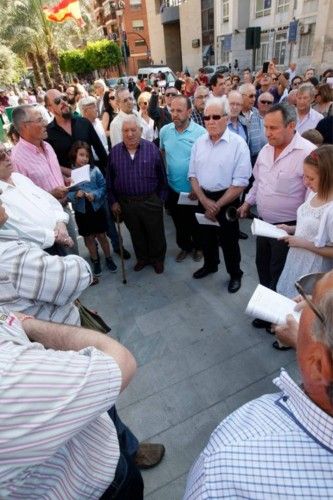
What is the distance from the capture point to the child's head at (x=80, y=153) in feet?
11.9

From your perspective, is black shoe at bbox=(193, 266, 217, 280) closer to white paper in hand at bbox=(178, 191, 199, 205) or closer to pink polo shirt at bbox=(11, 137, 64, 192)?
white paper in hand at bbox=(178, 191, 199, 205)

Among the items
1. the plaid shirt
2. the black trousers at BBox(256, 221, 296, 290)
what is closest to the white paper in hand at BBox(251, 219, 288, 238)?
the black trousers at BBox(256, 221, 296, 290)

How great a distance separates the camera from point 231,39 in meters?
26.9

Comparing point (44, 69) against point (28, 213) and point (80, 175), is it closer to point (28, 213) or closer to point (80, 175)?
point (80, 175)

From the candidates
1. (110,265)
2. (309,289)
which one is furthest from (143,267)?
(309,289)

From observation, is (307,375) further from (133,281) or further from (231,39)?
(231,39)

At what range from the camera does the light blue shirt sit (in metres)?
0.73

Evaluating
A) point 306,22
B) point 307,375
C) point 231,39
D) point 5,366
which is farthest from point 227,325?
point 231,39

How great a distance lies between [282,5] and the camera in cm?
2259

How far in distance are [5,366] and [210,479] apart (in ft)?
1.87

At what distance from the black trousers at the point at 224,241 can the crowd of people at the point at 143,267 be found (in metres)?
0.01

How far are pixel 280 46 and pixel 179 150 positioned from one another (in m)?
26.1

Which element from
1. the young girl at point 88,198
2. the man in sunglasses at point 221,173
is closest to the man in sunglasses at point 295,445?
the man in sunglasses at point 221,173

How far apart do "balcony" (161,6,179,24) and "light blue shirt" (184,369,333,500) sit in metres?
44.3
